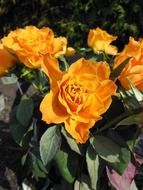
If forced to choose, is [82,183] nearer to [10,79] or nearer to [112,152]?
[112,152]

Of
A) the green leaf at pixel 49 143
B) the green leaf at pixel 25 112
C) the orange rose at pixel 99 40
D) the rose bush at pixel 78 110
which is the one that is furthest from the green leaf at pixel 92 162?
the orange rose at pixel 99 40

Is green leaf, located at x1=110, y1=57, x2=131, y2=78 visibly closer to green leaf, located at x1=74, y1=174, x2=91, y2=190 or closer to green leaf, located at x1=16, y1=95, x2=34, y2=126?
green leaf, located at x1=16, y1=95, x2=34, y2=126

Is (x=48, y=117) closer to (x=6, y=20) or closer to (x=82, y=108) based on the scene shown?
(x=82, y=108)

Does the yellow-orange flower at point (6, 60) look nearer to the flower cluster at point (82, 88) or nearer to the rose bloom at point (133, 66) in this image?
the flower cluster at point (82, 88)

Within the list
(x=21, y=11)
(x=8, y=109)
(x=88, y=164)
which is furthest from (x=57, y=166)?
(x=21, y=11)

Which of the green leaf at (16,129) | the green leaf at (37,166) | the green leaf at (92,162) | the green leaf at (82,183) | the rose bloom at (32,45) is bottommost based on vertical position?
the green leaf at (82,183)

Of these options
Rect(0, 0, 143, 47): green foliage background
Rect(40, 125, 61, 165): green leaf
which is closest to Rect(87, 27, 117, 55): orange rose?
Rect(40, 125, 61, 165): green leaf

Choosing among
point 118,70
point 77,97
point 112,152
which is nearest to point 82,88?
point 77,97

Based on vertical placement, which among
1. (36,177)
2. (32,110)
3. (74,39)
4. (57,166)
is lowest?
(74,39)
